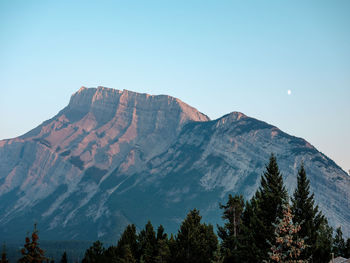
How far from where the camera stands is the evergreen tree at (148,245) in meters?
107

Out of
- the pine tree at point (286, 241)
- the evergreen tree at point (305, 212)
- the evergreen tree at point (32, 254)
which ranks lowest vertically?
the evergreen tree at point (32, 254)

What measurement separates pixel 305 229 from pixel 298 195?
6236 millimetres

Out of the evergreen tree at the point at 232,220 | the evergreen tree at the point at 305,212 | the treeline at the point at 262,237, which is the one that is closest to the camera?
the treeline at the point at 262,237

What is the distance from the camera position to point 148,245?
10856 centimetres

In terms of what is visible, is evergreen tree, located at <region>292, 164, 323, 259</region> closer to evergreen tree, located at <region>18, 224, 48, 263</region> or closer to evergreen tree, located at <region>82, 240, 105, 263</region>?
evergreen tree, located at <region>18, 224, 48, 263</region>

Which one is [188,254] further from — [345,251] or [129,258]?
[345,251]

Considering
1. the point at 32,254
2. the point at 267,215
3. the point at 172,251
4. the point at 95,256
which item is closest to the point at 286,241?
the point at 267,215

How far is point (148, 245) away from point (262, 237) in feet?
145

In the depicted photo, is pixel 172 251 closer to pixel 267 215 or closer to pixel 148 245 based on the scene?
pixel 148 245

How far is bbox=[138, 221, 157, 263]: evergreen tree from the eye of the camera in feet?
352

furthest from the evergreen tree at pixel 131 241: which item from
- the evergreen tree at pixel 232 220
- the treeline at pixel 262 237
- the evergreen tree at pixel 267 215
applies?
the evergreen tree at pixel 267 215

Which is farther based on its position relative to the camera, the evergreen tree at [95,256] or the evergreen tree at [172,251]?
the evergreen tree at [95,256]

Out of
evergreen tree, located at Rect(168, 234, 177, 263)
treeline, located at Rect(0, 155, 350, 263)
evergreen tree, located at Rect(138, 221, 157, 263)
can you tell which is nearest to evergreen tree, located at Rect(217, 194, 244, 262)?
treeline, located at Rect(0, 155, 350, 263)

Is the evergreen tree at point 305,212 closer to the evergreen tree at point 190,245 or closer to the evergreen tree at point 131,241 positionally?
the evergreen tree at point 190,245
